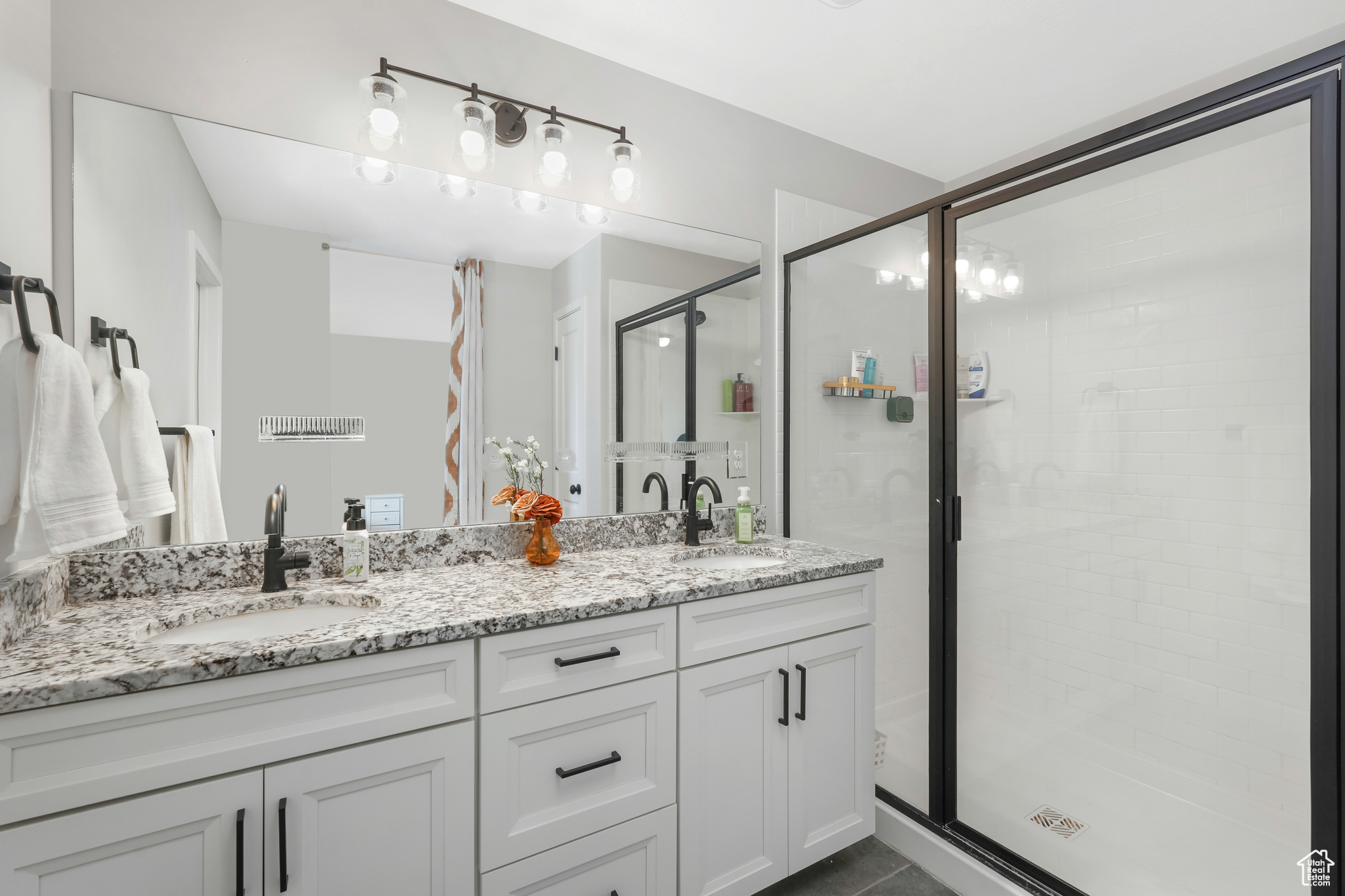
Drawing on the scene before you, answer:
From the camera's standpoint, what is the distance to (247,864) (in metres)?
0.90

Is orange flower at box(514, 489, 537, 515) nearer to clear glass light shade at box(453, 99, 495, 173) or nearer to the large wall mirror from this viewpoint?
the large wall mirror

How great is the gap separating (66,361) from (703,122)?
1.92m

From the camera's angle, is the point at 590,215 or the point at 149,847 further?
the point at 590,215

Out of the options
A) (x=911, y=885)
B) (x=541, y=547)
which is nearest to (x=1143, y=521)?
(x=911, y=885)

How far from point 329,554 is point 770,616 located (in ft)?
3.67

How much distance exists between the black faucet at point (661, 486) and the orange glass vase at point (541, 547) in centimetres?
46

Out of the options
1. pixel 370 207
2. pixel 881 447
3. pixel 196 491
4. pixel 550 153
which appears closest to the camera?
pixel 196 491

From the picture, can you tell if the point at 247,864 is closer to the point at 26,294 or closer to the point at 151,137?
the point at 26,294

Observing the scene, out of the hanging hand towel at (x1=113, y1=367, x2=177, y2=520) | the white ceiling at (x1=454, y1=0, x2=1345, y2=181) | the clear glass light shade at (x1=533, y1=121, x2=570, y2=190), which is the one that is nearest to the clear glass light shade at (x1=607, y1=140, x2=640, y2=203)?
the clear glass light shade at (x1=533, y1=121, x2=570, y2=190)

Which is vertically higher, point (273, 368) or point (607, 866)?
point (273, 368)

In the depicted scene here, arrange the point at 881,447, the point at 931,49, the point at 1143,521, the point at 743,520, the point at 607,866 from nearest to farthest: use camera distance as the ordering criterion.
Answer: the point at 607,866 < the point at 1143,521 < the point at 931,49 < the point at 743,520 < the point at 881,447

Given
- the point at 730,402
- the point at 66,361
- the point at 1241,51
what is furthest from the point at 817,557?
the point at 1241,51

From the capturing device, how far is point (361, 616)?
1.22 m

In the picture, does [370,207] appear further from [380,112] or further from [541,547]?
[541,547]
